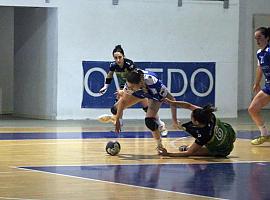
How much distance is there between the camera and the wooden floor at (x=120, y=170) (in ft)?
29.3

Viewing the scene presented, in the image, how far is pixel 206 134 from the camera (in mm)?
12203

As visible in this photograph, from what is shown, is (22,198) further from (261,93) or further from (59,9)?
(59,9)

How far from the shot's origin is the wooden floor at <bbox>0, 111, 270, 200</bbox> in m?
8.94

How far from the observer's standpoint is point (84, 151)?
13570 millimetres

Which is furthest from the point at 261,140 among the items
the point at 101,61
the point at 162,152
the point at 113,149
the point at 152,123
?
the point at 101,61

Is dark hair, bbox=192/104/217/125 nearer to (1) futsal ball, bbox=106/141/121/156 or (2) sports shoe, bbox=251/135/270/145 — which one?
(1) futsal ball, bbox=106/141/121/156

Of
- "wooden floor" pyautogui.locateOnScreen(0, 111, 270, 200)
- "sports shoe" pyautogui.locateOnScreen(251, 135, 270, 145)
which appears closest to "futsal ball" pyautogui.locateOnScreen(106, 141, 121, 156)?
"wooden floor" pyautogui.locateOnScreen(0, 111, 270, 200)

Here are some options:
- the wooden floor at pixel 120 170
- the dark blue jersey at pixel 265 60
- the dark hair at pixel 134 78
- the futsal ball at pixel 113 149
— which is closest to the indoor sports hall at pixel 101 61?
the wooden floor at pixel 120 170

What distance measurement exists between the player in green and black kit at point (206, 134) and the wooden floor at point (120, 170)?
18cm

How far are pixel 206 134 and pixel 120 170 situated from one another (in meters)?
1.79

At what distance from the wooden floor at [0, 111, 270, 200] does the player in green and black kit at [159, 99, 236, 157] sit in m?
0.18

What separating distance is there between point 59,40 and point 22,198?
13.2m

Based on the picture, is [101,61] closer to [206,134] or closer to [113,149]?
[113,149]

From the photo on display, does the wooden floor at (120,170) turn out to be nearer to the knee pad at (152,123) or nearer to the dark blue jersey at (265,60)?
the knee pad at (152,123)
